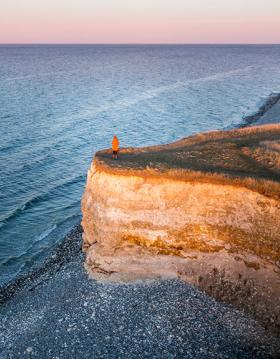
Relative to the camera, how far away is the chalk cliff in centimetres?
2130

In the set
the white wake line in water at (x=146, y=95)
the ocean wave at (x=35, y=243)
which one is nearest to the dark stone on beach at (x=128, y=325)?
the ocean wave at (x=35, y=243)

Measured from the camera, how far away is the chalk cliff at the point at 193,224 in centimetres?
2130

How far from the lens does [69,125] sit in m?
73.1

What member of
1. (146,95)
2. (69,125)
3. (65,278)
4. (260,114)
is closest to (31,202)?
(65,278)

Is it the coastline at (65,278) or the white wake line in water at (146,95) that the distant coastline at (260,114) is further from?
the coastline at (65,278)

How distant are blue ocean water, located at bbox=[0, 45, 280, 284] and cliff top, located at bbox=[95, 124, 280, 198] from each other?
13175 mm

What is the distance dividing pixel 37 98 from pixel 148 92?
116 feet

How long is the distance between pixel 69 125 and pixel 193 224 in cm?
5521

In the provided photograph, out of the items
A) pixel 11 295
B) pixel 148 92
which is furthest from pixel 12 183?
pixel 148 92

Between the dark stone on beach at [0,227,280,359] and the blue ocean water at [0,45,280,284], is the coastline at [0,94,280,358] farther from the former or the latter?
the blue ocean water at [0,45,280,284]

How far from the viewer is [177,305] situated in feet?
71.3

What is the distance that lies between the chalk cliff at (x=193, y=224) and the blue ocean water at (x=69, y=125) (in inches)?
444

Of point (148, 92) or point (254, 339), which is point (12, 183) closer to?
point (254, 339)

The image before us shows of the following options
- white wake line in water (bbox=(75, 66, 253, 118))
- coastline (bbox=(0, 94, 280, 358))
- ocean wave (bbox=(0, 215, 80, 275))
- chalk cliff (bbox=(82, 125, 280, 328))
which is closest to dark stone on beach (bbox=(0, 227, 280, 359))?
coastline (bbox=(0, 94, 280, 358))
